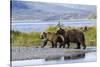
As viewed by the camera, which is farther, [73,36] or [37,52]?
[73,36]

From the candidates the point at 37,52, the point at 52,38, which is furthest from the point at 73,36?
the point at 37,52

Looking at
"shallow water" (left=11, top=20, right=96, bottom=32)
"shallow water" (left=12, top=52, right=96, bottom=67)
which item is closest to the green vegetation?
"shallow water" (left=11, top=20, right=96, bottom=32)

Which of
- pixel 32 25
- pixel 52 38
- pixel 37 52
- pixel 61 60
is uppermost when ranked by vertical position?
pixel 32 25

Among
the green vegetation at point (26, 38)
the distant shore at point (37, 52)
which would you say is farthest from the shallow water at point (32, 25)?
the distant shore at point (37, 52)

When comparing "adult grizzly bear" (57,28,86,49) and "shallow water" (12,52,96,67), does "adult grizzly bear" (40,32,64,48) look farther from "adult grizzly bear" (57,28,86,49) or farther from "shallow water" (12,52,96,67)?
"shallow water" (12,52,96,67)

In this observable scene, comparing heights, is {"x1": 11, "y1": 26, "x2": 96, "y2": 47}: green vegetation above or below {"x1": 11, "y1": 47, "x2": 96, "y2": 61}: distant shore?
above

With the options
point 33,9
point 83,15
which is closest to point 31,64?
point 33,9

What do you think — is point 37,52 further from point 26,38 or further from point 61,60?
point 61,60
